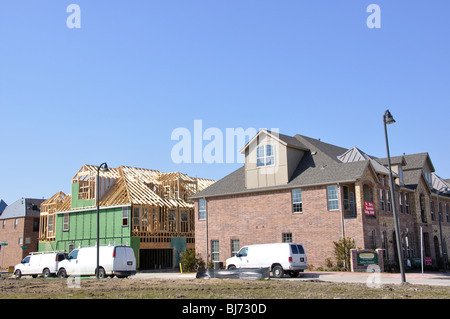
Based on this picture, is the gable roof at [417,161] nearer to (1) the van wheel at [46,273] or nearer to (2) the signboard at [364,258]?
(2) the signboard at [364,258]

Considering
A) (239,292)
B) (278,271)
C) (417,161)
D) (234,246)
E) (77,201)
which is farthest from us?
(77,201)

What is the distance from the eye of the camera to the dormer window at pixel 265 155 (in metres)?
37.2

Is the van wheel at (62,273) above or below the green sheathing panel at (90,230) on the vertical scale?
below

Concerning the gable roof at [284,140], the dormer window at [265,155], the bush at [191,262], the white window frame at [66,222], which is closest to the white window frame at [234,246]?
the bush at [191,262]

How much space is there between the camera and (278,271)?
26469 millimetres

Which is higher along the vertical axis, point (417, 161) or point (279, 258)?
point (417, 161)

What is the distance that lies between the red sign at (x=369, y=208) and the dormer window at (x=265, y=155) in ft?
27.4

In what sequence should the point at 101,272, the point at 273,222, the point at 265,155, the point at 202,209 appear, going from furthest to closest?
the point at 202,209 → the point at 265,155 → the point at 273,222 → the point at 101,272

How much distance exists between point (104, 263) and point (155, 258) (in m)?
17.6

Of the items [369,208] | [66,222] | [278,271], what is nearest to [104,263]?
[278,271]

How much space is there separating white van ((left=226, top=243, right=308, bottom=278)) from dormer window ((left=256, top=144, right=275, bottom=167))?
1101 centimetres

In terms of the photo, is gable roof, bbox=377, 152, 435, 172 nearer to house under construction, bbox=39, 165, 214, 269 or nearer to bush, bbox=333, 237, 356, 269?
bush, bbox=333, 237, 356, 269

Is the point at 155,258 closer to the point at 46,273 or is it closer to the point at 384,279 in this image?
the point at 46,273

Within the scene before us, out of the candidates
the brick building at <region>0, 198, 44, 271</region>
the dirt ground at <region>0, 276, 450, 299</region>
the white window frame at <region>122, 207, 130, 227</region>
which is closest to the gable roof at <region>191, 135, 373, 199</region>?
the white window frame at <region>122, 207, 130, 227</region>
